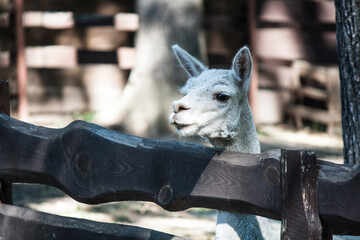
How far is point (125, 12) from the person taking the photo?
10.8 meters

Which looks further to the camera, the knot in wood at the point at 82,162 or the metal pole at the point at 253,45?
the metal pole at the point at 253,45

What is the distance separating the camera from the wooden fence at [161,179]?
96.0 inches

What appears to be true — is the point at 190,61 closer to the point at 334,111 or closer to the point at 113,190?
the point at 113,190

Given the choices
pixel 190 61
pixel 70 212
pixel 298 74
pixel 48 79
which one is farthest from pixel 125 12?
pixel 190 61

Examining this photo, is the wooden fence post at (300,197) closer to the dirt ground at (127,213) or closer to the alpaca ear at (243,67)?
the alpaca ear at (243,67)

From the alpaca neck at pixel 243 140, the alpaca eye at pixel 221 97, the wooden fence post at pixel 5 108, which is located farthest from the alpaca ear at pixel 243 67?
the wooden fence post at pixel 5 108

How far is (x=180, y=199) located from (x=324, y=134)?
26.6 feet

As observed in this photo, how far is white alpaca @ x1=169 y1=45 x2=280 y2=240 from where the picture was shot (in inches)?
128

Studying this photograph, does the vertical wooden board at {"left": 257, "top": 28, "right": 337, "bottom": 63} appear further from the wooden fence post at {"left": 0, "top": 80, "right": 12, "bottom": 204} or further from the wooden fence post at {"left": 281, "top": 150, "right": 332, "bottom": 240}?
the wooden fence post at {"left": 281, "top": 150, "right": 332, "bottom": 240}

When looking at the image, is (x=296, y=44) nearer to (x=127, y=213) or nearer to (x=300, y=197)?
(x=127, y=213)

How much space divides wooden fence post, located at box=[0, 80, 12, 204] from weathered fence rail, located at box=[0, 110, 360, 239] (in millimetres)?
100

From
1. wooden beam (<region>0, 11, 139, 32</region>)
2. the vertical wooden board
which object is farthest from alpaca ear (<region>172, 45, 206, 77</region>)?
the vertical wooden board

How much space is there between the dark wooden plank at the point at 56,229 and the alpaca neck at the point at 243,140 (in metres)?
0.75

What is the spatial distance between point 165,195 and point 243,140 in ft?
2.96
